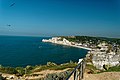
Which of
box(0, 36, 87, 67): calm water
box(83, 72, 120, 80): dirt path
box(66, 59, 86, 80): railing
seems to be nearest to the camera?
box(66, 59, 86, 80): railing

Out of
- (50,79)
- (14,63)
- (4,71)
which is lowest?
(14,63)

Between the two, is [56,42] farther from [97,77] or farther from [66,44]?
[97,77]

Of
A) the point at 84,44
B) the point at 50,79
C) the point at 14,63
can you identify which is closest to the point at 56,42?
the point at 84,44

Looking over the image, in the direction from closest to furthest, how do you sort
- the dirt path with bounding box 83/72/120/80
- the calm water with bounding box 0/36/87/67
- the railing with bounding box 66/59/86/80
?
1. the railing with bounding box 66/59/86/80
2. the dirt path with bounding box 83/72/120/80
3. the calm water with bounding box 0/36/87/67

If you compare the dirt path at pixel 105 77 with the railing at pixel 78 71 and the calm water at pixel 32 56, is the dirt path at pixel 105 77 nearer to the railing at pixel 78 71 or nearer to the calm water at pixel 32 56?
the railing at pixel 78 71

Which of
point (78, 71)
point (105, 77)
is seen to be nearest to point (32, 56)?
point (105, 77)

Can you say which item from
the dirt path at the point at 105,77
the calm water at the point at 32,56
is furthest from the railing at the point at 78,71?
the calm water at the point at 32,56

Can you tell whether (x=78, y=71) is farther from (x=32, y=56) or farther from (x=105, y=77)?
(x=32, y=56)

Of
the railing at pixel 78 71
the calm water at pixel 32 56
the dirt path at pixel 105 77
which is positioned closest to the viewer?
the railing at pixel 78 71

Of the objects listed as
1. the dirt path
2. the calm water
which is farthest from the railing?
the calm water

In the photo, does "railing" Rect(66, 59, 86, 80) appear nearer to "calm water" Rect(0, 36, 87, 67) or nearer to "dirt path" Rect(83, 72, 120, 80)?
"dirt path" Rect(83, 72, 120, 80)

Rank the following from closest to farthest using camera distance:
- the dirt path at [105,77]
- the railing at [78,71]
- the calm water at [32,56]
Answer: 1. the railing at [78,71]
2. the dirt path at [105,77]
3. the calm water at [32,56]
